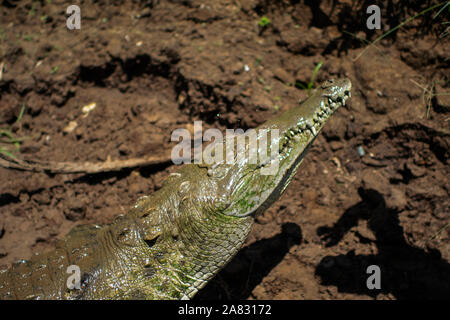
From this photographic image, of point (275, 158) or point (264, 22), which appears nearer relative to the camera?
point (275, 158)

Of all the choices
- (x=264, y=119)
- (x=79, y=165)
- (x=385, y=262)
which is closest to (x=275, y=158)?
(x=264, y=119)

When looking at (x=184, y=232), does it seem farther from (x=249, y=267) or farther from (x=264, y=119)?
(x=264, y=119)

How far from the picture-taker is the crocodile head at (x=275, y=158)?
2463 mm

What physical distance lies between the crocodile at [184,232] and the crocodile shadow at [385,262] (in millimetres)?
1057

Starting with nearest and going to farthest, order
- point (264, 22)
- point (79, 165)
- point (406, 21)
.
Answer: point (406, 21) < point (79, 165) < point (264, 22)

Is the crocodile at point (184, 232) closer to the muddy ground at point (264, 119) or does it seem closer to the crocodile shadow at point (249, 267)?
the crocodile shadow at point (249, 267)

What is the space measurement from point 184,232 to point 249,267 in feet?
3.41

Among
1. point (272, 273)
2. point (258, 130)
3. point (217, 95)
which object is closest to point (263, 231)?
point (272, 273)

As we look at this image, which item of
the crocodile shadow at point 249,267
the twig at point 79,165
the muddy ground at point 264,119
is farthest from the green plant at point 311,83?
the twig at point 79,165

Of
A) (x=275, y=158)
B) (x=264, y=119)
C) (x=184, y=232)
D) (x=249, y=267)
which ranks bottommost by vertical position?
(x=249, y=267)

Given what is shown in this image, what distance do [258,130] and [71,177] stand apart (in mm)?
2232

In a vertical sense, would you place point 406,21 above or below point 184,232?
above

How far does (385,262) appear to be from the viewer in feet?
10.4

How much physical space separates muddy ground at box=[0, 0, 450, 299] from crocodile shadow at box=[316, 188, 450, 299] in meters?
0.01
